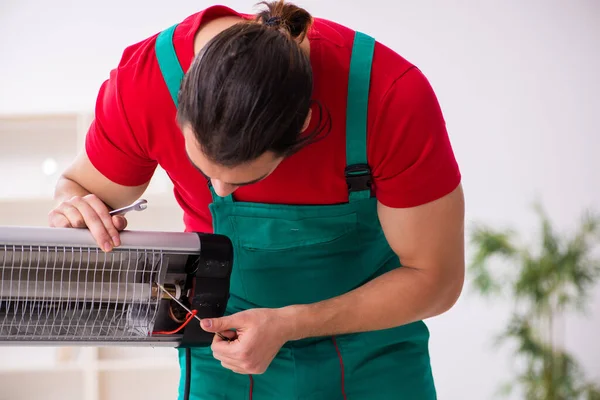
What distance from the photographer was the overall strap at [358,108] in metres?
1.17

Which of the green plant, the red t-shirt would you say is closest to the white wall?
the green plant

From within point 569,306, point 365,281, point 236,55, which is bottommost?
point 569,306

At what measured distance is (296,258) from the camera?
1330mm

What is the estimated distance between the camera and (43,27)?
333cm

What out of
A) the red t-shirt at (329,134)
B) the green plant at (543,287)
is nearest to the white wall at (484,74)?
the green plant at (543,287)

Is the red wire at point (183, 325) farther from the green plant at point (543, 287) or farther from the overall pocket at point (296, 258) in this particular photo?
the green plant at point (543, 287)

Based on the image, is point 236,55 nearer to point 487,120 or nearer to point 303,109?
point 303,109

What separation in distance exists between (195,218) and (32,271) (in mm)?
428

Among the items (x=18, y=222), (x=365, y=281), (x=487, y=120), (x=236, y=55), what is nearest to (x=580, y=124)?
(x=487, y=120)

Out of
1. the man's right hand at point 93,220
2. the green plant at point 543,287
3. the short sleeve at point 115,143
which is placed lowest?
the green plant at point 543,287

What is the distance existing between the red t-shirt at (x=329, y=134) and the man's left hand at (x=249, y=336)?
0.23m

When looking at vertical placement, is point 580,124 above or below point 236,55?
below

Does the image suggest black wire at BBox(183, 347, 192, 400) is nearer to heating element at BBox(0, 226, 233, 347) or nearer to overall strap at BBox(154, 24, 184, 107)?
heating element at BBox(0, 226, 233, 347)

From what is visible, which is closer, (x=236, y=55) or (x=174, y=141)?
(x=236, y=55)
